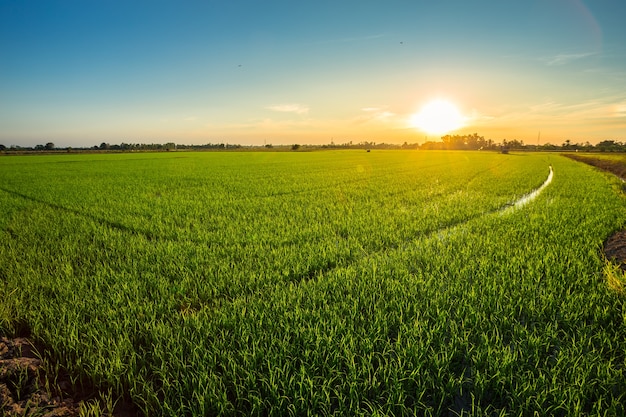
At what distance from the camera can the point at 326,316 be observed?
3.53 meters

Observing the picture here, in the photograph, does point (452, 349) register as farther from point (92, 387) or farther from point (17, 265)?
point (17, 265)

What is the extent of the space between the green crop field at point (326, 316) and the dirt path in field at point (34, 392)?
0.40 feet

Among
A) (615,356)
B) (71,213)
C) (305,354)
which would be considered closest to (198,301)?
(305,354)

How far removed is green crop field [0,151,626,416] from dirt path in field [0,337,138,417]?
0.12 metres

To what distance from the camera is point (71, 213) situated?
995 centimetres

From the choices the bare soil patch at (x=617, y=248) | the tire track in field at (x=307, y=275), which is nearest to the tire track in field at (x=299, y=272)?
the tire track in field at (x=307, y=275)

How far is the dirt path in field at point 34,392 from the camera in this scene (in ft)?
8.04

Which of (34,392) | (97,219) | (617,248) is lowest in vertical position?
(34,392)

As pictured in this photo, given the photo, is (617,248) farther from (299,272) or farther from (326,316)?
(326,316)

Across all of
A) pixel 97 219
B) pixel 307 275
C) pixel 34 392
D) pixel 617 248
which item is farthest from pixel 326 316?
pixel 97 219

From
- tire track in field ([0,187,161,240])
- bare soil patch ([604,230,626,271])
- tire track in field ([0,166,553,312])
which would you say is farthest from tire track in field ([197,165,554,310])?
tire track in field ([0,187,161,240])

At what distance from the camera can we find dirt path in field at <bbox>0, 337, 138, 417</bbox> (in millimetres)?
2449

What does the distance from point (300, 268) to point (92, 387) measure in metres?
3.03

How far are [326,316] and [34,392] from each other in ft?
8.76
